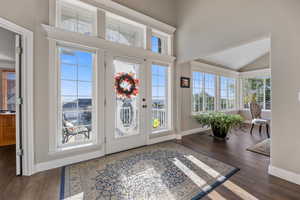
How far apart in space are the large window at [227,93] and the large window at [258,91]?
2.05ft

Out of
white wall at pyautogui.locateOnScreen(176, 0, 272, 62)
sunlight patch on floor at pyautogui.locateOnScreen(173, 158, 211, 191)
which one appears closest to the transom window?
white wall at pyautogui.locateOnScreen(176, 0, 272, 62)

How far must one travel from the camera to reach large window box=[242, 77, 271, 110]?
18.9 ft

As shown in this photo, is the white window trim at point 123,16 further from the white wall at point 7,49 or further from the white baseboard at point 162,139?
the white baseboard at point 162,139

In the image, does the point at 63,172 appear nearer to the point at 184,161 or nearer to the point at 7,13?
the point at 184,161

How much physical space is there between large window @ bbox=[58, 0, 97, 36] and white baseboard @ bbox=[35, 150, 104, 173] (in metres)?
2.28

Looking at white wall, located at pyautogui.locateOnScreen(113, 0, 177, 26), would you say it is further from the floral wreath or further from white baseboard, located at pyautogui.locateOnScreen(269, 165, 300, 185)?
white baseboard, located at pyautogui.locateOnScreen(269, 165, 300, 185)

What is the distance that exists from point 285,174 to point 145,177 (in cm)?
195

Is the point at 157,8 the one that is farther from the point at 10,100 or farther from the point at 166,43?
the point at 10,100

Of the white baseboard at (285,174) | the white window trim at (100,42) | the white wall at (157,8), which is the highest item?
the white wall at (157,8)

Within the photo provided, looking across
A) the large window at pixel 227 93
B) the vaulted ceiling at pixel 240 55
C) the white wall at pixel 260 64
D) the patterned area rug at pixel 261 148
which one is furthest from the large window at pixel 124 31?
the white wall at pixel 260 64

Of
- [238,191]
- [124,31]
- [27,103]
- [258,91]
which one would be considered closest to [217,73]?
[258,91]

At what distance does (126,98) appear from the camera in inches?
118

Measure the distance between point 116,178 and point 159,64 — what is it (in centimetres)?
267

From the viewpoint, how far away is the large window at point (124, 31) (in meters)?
2.86
